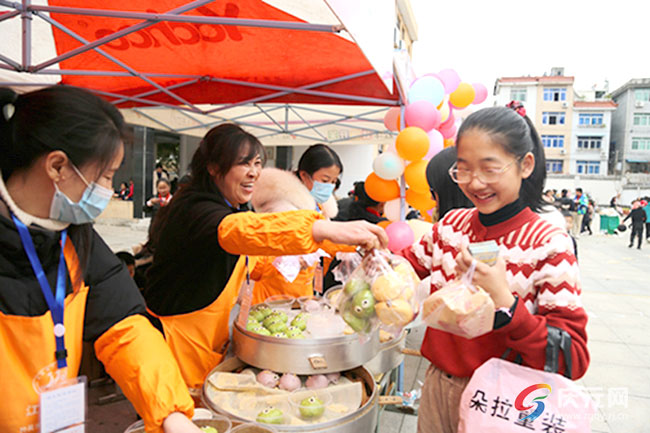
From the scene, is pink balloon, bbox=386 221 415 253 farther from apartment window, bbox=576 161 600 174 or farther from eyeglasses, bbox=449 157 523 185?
apartment window, bbox=576 161 600 174

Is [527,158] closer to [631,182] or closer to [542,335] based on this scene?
[542,335]

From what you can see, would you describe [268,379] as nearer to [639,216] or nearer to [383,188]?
[383,188]

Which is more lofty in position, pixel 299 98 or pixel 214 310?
pixel 299 98

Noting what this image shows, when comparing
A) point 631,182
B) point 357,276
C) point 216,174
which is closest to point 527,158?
point 357,276

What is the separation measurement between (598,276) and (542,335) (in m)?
10.5

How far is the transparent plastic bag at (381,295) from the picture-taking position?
130cm

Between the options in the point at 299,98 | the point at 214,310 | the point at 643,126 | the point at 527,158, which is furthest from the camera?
the point at 643,126

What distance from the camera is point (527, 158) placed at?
1.34m

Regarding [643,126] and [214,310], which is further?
[643,126]

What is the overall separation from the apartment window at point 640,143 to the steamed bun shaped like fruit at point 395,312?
60.0 metres

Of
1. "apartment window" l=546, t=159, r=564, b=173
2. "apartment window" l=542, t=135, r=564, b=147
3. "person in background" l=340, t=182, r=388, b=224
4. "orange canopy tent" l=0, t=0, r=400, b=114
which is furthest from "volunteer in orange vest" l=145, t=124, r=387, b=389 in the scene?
"apartment window" l=546, t=159, r=564, b=173

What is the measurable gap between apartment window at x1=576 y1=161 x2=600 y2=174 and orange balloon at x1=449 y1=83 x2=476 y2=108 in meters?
48.8

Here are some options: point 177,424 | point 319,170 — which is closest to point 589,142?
point 319,170

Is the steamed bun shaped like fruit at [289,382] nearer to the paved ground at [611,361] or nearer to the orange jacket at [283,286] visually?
the orange jacket at [283,286]
